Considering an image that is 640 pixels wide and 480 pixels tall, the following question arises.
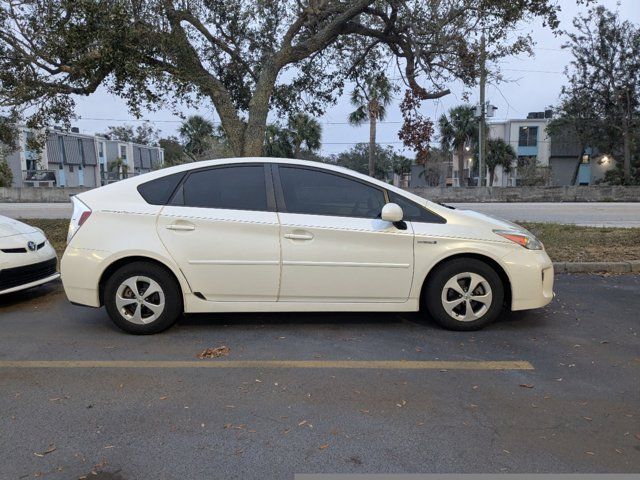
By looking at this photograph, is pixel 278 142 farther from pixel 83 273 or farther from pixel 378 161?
pixel 378 161

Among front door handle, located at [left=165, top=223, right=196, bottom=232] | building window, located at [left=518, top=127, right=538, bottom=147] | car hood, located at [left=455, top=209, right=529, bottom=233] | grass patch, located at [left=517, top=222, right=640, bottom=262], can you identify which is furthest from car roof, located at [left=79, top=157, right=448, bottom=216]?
building window, located at [left=518, top=127, right=538, bottom=147]

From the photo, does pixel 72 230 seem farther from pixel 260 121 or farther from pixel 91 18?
pixel 260 121

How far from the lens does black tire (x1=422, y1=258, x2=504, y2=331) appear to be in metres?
4.83

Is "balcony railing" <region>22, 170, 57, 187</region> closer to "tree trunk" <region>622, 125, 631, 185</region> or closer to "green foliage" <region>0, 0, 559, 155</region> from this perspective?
"green foliage" <region>0, 0, 559, 155</region>

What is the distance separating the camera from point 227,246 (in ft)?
15.6

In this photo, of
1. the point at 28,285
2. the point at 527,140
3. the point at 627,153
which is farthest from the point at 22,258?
the point at 527,140

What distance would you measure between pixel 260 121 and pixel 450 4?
4485mm

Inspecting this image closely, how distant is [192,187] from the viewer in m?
4.95

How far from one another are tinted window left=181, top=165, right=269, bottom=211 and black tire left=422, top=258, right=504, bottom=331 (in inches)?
68.8

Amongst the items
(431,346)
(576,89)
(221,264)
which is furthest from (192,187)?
(576,89)

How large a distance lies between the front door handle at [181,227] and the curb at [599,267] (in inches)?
217

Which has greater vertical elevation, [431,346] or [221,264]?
[221,264]

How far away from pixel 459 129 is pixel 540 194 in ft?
59.1

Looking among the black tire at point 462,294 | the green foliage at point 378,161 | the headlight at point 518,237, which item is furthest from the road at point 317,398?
the green foliage at point 378,161
